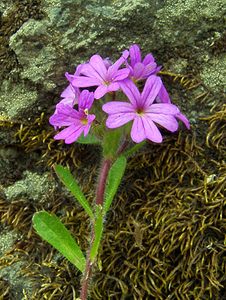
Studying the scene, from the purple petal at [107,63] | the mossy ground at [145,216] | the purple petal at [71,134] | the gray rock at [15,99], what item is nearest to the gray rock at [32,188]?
the mossy ground at [145,216]

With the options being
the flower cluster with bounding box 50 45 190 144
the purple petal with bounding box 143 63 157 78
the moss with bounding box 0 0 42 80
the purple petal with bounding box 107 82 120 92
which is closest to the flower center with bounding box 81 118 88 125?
the flower cluster with bounding box 50 45 190 144

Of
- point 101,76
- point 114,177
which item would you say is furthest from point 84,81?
point 114,177

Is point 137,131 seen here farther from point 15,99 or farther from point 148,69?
point 15,99

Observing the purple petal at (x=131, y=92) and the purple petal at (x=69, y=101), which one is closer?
the purple petal at (x=131, y=92)

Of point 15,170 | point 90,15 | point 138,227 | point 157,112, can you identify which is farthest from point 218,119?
point 15,170

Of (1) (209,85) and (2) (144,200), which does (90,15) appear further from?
(2) (144,200)

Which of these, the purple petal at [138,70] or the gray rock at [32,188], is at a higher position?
the purple petal at [138,70]

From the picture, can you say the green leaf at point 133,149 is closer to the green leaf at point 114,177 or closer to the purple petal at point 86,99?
the green leaf at point 114,177
